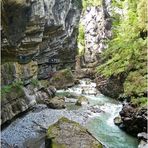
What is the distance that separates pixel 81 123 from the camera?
592 inches

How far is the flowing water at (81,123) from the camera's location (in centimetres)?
1209

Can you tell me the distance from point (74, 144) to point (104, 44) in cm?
2592

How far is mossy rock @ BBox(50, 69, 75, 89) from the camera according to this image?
24.8m

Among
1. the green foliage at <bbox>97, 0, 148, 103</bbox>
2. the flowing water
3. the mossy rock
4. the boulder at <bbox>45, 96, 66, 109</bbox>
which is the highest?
the green foliage at <bbox>97, 0, 148, 103</bbox>

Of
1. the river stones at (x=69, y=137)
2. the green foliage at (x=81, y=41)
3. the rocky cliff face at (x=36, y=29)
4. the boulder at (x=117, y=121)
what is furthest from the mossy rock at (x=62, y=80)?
the green foliage at (x=81, y=41)

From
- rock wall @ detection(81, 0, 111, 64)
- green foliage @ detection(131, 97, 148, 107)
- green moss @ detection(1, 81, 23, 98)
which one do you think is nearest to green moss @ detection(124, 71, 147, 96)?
green foliage @ detection(131, 97, 148, 107)

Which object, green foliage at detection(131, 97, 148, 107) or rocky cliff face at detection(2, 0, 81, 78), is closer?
rocky cliff face at detection(2, 0, 81, 78)

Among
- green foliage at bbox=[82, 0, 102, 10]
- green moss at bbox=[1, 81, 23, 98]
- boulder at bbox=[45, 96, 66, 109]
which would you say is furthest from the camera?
green foliage at bbox=[82, 0, 102, 10]

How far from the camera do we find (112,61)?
21.3 m

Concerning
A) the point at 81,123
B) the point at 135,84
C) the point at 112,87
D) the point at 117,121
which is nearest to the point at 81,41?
the point at 112,87

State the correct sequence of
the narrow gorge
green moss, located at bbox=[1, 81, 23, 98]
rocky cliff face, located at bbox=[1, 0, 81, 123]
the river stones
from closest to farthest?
1. the river stones
2. rocky cliff face, located at bbox=[1, 0, 81, 123]
3. the narrow gorge
4. green moss, located at bbox=[1, 81, 23, 98]

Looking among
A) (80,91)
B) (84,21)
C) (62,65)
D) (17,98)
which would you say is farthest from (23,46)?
(84,21)

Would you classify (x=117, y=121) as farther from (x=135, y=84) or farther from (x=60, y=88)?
(x=60, y=88)

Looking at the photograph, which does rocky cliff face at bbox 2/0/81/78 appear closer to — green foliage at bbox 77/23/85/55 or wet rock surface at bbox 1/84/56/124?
wet rock surface at bbox 1/84/56/124
